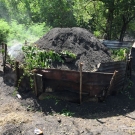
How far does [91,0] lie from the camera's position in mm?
Result: 12133

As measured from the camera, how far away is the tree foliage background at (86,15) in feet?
39.0

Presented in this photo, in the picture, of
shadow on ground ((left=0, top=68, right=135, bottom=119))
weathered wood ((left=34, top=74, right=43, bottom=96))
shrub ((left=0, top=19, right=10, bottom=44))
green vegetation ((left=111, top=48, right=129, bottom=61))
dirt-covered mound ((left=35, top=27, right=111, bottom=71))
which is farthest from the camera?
shrub ((left=0, top=19, right=10, bottom=44))

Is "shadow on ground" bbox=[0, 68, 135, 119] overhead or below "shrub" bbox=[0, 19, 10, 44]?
below

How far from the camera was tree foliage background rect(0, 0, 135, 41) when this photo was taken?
1187 cm

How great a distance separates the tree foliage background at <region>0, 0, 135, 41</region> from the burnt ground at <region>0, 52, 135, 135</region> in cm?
547

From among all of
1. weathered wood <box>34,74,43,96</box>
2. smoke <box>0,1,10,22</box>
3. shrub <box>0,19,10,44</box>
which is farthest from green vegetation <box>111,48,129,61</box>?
smoke <box>0,1,10,22</box>

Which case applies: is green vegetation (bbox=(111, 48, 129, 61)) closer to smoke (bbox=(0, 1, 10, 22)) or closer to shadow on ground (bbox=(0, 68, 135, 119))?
shadow on ground (bbox=(0, 68, 135, 119))

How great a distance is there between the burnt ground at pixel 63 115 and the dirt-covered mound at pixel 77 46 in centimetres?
143

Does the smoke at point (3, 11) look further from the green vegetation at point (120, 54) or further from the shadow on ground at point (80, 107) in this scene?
the shadow on ground at point (80, 107)

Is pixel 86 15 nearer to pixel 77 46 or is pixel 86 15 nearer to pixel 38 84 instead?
pixel 77 46

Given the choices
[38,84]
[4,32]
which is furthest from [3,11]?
[38,84]

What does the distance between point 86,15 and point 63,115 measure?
780 cm

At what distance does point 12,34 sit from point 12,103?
7.36 meters

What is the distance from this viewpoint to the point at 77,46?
844 cm
